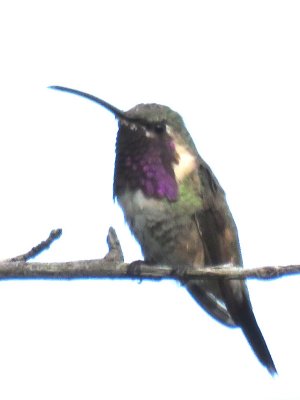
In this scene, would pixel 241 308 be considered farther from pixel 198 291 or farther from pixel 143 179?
pixel 143 179

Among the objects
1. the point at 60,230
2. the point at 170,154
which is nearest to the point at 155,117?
the point at 170,154

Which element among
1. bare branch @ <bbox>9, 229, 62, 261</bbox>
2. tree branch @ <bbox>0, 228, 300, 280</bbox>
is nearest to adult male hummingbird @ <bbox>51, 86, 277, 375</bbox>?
tree branch @ <bbox>0, 228, 300, 280</bbox>

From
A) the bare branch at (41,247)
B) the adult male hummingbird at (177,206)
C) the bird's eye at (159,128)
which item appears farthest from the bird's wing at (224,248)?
the bare branch at (41,247)

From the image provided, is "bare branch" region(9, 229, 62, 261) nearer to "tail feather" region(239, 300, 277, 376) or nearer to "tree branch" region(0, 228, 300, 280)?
"tree branch" region(0, 228, 300, 280)

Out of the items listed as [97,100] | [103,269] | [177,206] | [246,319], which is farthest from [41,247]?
[246,319]

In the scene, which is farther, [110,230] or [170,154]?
[170,154]

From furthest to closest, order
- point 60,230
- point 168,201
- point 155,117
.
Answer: point 155,117 < point 168,201 < point 60,230

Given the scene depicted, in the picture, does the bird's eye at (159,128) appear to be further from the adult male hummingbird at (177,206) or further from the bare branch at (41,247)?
the bare branch at (41,247)
